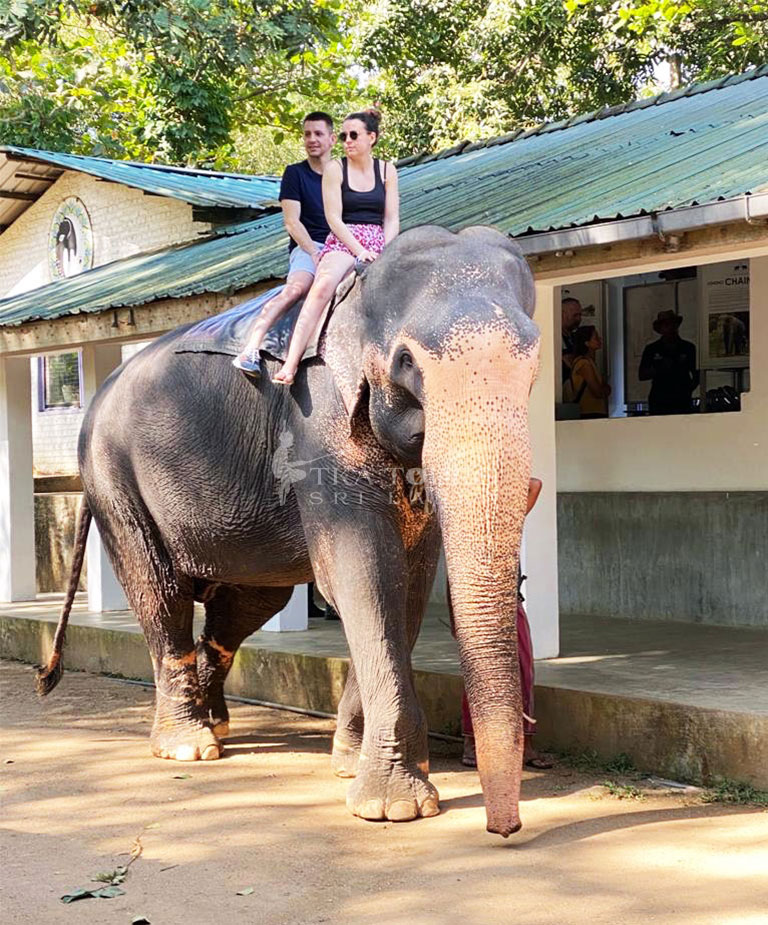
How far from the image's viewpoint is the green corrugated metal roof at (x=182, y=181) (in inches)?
616

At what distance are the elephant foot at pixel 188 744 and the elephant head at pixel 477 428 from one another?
2.77m

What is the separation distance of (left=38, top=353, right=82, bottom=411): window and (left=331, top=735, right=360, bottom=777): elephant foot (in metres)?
12.6

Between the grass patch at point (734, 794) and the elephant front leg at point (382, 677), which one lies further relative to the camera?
the grass patch at point (734, 794)

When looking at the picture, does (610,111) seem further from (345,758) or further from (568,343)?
(345,758)

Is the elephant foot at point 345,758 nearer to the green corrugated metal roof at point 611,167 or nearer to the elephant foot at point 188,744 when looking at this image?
the elephant foot at point 188,744

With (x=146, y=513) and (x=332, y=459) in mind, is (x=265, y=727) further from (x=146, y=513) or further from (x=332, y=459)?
(x=332, y=459)

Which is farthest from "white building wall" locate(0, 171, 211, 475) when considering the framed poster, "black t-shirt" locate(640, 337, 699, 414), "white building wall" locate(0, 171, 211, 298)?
the framed poster

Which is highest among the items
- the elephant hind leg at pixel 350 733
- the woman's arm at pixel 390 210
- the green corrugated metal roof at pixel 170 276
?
the green corrugated metal roof at pixel 170 276

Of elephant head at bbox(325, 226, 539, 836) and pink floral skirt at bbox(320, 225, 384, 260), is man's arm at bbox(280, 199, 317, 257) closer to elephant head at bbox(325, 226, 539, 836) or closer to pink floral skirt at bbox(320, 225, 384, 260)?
pink floral skirt at bbox(320, 225, 384, 260)

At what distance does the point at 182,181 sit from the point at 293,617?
8534 millimetres

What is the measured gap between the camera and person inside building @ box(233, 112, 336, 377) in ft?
21.8

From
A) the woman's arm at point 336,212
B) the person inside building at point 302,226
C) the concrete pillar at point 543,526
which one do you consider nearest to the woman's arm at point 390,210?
the woman's arm at point 336,212

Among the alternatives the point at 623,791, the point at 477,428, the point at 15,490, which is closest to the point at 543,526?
the point at 623,791

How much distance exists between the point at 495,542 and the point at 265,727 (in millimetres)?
4108
